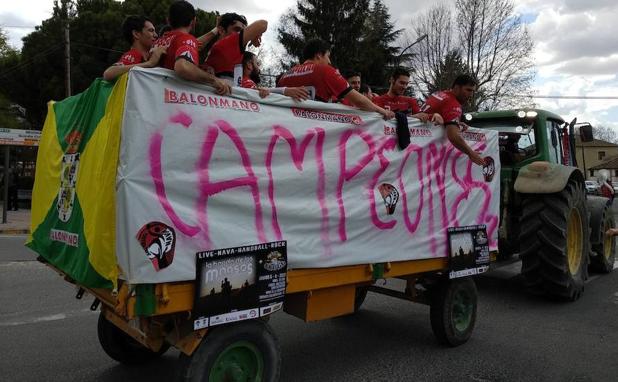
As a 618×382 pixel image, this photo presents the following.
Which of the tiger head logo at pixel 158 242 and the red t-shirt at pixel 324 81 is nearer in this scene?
the tiger head logo at pixel 158 242

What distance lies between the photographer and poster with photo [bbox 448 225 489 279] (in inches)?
177

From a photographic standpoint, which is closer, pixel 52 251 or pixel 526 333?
pixel 52 251

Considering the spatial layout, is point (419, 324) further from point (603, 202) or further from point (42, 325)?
point (603, 202)

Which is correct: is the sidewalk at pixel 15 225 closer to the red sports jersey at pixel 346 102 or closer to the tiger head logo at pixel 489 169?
the red sports jersey at pixel 346 102

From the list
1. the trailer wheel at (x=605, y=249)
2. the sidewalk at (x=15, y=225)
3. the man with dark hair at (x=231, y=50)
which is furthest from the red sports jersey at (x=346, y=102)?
the sidewalk at (x=15, y=225)

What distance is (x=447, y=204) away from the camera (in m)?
4.50

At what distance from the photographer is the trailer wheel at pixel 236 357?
2.80 metres

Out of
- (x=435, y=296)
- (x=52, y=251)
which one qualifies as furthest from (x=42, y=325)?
(x=435, y=296)

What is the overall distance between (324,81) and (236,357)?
211cm

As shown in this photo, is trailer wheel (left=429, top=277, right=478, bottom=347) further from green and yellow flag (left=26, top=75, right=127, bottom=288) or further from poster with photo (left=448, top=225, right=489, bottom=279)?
green and yellow flag (left=26, top=75, right=127, bottom=288)

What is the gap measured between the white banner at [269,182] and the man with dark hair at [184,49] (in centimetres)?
7

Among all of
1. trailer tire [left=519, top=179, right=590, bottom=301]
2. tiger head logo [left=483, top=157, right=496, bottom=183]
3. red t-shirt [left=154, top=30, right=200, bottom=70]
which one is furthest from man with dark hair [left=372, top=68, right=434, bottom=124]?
red t-shirt [left=154, top=30, right=200, bottom=70]

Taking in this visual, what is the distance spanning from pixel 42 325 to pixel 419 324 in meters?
3.87

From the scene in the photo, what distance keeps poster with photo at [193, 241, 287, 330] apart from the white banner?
62mm
